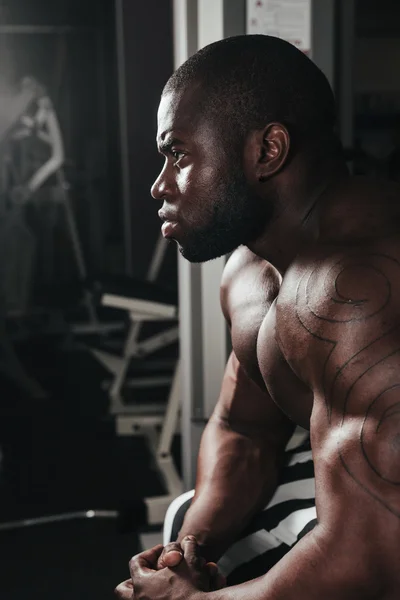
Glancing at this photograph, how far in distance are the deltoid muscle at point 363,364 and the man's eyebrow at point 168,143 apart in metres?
0.29

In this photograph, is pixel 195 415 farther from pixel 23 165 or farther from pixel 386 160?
pixel 23 165

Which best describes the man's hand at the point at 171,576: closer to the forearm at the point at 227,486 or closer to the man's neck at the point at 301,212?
the forearm at the point at 227,486

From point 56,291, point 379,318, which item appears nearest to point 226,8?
point 379,318

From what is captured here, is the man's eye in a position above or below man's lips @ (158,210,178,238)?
above

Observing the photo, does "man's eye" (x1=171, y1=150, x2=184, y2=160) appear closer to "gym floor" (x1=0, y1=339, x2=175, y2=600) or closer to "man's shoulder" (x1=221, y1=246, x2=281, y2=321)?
"man's shoulder" (x1=221, y1=246, x2=281, y2=321)

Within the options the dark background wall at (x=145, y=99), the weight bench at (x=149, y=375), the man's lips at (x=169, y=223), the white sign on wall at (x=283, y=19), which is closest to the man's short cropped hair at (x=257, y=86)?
the man's lips at (x=169, y=223)

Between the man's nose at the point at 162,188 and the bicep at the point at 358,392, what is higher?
the man's nose at the point at 162,188

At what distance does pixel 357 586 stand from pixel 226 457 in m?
0.49

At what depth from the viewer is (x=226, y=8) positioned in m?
1.69

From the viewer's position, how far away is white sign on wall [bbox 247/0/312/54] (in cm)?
171

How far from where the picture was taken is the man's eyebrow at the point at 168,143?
39.2 inches

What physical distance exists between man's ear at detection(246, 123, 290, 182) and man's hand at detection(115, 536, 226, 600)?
0.55m

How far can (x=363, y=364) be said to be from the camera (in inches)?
32.0

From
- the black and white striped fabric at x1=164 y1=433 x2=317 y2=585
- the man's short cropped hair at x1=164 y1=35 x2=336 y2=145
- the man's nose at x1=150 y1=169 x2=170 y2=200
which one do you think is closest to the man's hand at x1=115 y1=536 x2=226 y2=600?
the black and white striped fabric at x1=164 y1=433 x2=317 y2=585
